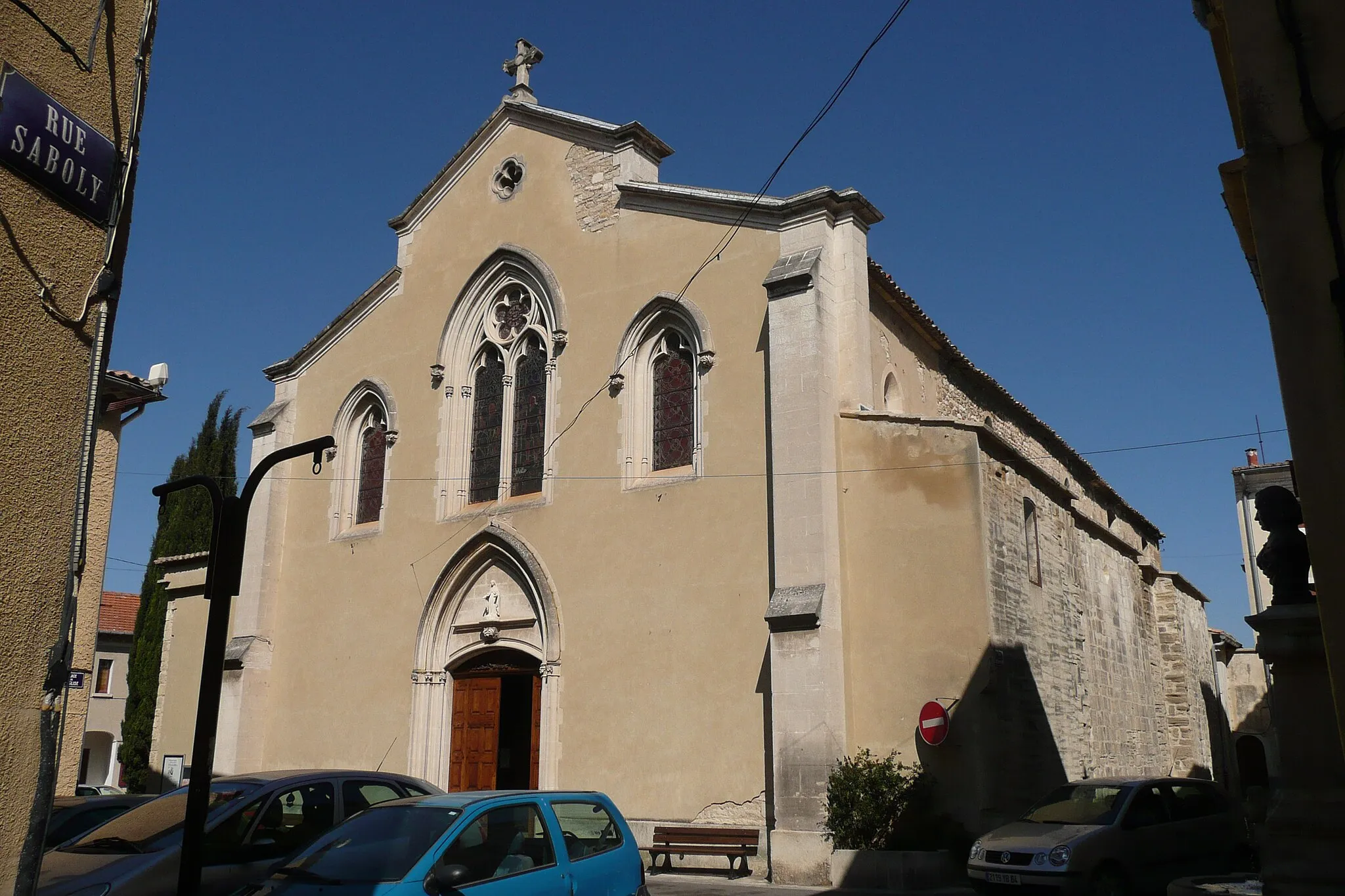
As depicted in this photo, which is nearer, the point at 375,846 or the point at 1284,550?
the point at 375,846

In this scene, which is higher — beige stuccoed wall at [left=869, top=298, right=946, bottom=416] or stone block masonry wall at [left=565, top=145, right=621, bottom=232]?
stone block masonry wall at [left=565, top=145, right=621, bottom=232]

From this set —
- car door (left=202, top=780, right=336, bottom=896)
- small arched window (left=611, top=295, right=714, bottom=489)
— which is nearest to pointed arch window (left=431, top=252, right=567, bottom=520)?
small arched window (left=611, top=295, right=714, bottom=489)

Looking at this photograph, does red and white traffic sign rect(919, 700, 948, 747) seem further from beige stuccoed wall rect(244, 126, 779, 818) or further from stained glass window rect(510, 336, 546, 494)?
stained glass window rect(510, 336, 546, 494)

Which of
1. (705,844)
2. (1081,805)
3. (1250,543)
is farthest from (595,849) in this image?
(1250,543)

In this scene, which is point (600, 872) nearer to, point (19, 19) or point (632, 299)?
point (19, 19)

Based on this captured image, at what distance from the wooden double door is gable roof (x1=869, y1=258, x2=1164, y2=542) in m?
8.13

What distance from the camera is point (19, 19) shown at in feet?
16.3

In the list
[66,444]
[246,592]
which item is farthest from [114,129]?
[246,592]

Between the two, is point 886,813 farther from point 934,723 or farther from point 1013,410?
point 1013,410

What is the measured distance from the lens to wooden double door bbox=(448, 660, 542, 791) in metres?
17.0

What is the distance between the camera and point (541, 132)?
61.9 ft

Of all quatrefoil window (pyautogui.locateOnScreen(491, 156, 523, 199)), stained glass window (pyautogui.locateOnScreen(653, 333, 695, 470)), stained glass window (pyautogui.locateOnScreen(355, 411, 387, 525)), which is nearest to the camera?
stained glass window (pyautogui.locateOnScreen(653, 333, 695, 470))

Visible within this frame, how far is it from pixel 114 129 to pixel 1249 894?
8100 millimetres

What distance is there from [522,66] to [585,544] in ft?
30.4
